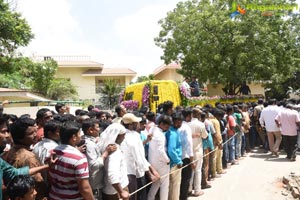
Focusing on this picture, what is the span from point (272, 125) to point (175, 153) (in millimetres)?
6153

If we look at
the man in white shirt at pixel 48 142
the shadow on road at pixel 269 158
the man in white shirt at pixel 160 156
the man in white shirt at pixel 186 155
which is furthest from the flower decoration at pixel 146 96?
the man in white shirt at pixel 48 142

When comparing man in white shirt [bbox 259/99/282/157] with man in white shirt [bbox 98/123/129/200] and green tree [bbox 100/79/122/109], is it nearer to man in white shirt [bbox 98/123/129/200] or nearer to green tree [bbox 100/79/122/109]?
man in white shirt [bbox 98/123/129/200]

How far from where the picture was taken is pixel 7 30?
41.3ft

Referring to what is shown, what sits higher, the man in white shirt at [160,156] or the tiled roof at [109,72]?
the tiled roof at [109,72]

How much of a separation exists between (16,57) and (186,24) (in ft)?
41.3

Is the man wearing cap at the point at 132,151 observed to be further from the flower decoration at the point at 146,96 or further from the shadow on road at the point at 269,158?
the flower decoration at the point at 146,96

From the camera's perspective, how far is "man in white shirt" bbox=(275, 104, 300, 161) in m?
10.2

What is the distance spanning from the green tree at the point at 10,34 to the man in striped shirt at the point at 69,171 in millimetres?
10480

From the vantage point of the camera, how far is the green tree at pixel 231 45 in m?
21.6

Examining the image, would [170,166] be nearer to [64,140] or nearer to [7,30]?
[64,140]

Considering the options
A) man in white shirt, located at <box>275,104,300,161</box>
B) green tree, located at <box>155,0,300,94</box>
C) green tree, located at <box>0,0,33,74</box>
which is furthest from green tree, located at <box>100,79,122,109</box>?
man in white shirt, located at <box>275,104,300,161</box>

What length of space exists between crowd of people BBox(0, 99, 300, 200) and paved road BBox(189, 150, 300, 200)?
270mm

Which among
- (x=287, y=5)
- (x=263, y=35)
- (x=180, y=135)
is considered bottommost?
(x=180, y=135)

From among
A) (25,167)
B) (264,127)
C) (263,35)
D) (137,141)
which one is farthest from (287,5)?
(25,167)
